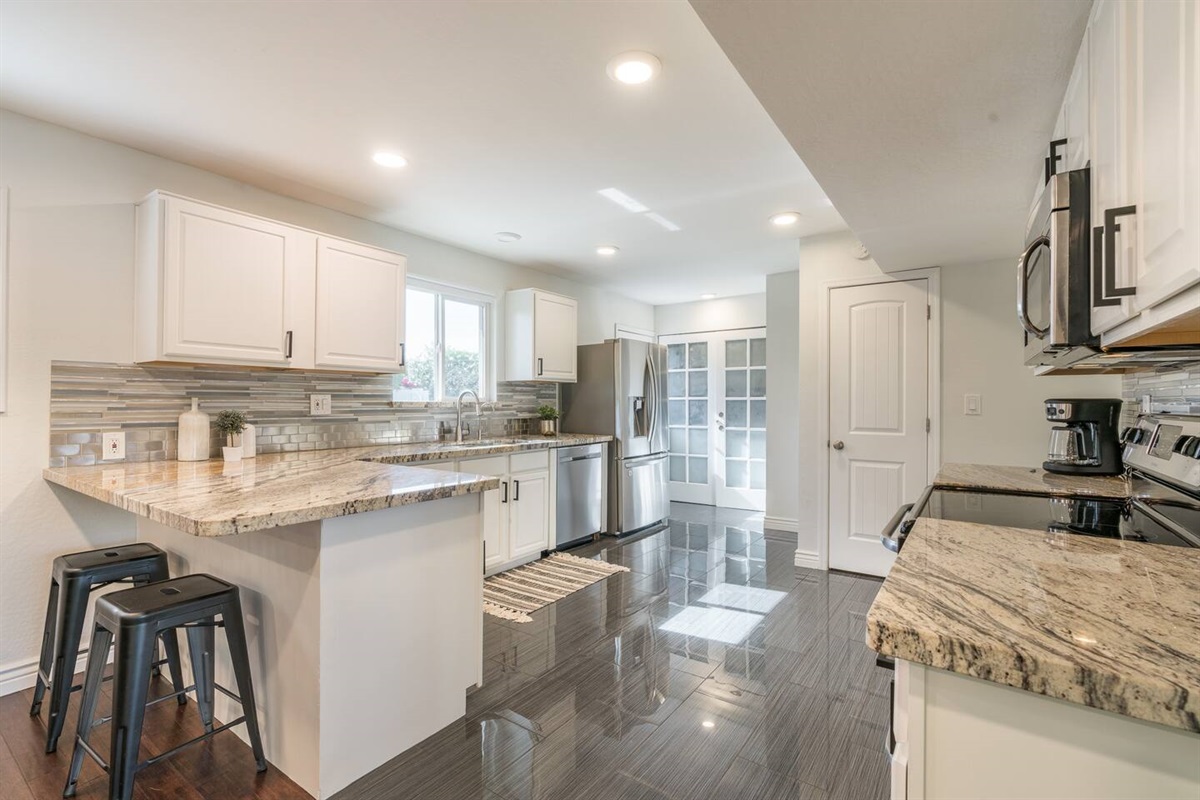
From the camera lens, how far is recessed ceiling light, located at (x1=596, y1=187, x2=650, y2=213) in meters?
3.05

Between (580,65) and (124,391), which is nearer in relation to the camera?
(580,65)

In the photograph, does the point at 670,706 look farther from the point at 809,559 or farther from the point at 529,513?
the point at 809,559

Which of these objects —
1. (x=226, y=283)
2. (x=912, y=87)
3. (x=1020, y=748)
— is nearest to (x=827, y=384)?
(x=912, y=87)

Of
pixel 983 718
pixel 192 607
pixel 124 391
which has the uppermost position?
pixel 124 391

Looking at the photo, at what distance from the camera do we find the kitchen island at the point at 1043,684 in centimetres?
59

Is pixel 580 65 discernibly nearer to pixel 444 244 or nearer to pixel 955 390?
pixel 444 244

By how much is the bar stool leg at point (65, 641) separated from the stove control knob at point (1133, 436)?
12.2ft

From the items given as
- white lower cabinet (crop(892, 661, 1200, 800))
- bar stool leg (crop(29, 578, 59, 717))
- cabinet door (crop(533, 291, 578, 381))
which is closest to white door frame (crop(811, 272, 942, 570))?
cabinet door (crop(533, 291, 578, 381))

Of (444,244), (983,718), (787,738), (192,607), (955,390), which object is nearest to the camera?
(983,718)

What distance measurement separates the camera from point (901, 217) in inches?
99.0

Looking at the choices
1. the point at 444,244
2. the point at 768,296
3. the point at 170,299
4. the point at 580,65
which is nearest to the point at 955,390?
the point at 768,296

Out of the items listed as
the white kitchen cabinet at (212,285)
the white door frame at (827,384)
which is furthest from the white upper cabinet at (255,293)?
the white door frame at (827,384)

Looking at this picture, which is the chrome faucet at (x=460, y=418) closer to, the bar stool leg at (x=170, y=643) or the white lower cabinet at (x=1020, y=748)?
the bar stool leg at (x=170, y=643)

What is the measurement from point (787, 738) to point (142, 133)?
3.60m
